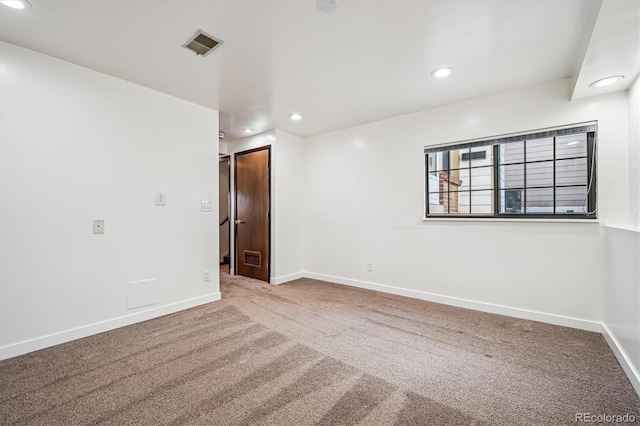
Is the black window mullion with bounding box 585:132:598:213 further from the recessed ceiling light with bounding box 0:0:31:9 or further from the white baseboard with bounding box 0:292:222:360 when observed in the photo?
the recessed ceiling light with bounding box 0:0:31:9

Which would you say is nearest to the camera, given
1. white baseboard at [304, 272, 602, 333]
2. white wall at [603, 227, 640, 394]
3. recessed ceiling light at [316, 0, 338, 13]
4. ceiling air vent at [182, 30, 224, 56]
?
recessed ceiling light at [316, 0, 338, 13]

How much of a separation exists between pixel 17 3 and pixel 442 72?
319cm

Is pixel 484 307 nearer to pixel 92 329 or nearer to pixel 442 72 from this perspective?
pixel 442 72

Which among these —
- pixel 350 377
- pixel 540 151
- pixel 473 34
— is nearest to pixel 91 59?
pixel 473 34

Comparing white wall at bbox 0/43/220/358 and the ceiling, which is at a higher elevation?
the ceiling

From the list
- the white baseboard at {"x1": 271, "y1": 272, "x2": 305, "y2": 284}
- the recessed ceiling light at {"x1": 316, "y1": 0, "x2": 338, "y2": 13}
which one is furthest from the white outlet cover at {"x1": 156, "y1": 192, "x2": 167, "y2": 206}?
the recessed ceiling light at {"x1": 316, "y1": 0, "x2": 338, "y2": 13}

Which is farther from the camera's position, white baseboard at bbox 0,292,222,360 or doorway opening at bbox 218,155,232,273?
doorway opening at bbox 218,155,232,273

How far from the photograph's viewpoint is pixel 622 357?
81.8 inches

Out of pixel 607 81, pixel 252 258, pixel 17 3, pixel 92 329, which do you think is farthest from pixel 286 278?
pixel 607 81

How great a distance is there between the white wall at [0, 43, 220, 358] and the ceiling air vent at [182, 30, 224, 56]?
1.08 m

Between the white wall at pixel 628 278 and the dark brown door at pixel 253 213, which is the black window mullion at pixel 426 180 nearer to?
the white wall at pixel 628 278

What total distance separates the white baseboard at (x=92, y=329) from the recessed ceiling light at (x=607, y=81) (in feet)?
14.7

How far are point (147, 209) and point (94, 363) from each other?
1470 millimetres

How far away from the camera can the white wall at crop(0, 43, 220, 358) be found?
7.35 feet
